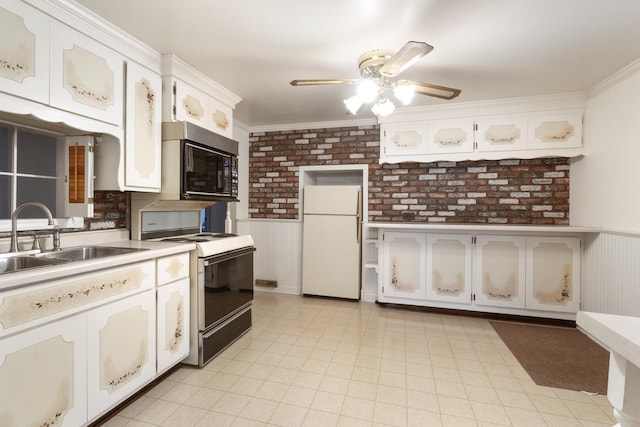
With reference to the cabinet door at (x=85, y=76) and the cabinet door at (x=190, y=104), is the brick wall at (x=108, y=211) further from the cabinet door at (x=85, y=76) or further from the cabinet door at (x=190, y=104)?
the cabinet door at (x=190, y=104)

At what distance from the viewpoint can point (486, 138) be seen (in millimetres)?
3500

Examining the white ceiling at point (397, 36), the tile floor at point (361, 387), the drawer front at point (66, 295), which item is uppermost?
the white ceiling at point (397, 36)

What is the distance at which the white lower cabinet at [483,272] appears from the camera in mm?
3316

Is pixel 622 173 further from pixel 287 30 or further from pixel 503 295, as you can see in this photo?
pixel 287 30

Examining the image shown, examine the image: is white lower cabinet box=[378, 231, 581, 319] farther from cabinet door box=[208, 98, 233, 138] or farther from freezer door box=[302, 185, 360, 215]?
cabinet door box=[208, 98, 233, 138]

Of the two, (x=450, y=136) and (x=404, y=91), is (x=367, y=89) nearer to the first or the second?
(x=404, y=91)

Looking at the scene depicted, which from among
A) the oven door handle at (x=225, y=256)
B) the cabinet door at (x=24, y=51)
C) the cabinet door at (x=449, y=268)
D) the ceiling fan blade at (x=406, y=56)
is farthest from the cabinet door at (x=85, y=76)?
the cabinet door at (x=449, y=268)

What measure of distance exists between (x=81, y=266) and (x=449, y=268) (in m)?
3.35

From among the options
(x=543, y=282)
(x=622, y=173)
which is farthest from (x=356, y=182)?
(x=622, y=173)

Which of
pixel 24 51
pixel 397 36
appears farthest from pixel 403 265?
pixel 24 51

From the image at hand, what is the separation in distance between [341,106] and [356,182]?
1239 mm

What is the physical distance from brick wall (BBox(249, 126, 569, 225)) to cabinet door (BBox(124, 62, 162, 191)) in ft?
7.02

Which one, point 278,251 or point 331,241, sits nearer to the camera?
point 331,241

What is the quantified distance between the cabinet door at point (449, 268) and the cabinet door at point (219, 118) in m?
2.48
